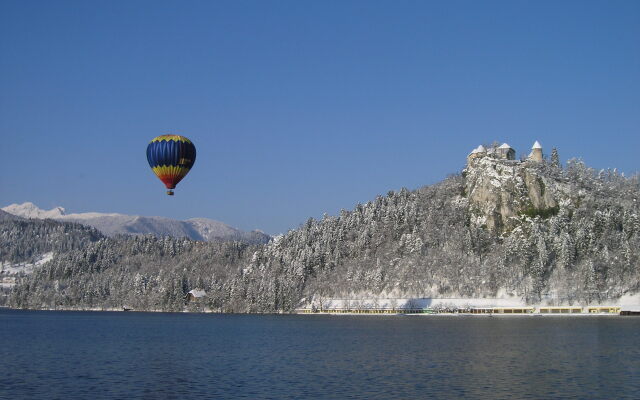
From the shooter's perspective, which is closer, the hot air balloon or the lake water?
the lake water

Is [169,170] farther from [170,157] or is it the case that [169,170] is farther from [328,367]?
[328,367]

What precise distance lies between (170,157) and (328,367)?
54.1m

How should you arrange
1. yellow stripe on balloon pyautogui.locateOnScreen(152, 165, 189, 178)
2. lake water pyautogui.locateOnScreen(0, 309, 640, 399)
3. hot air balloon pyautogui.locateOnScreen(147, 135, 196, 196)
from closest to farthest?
lake water pyautogui.locateOnScreen(0, 309, 640, 399) → hot air balloon pyautogui.locateOnScreen(147, 135, 196, 196) → yellow stripe on balloon pyautogui.locateOnScreen(152, 165, 189, 178)

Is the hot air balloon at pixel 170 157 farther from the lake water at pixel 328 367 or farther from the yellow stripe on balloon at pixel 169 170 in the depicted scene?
the lake water at pixel 328 367

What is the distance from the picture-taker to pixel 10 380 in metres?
58.7

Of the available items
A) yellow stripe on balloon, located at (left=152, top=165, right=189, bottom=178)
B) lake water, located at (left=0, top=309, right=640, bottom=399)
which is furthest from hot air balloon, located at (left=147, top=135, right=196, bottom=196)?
lake water, located at (left=0, top=309, right=640, bottom=399)

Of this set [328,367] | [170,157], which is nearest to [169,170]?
[170,157]

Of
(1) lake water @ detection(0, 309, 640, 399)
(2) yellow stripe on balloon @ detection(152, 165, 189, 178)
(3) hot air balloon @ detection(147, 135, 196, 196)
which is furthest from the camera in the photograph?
(2) yellow stripe on balloon @ detection(152, 165, 189, 178)

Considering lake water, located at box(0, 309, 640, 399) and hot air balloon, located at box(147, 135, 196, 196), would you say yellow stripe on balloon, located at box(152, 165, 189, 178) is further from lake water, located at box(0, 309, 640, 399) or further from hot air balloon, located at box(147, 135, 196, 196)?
lake water, located at box(0, 309, 640, 399)

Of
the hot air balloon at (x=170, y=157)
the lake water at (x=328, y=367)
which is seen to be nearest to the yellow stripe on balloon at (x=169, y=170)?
the hot air balloon at (x=170, y=157)

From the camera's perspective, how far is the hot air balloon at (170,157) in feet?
359

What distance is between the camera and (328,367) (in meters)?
68.3

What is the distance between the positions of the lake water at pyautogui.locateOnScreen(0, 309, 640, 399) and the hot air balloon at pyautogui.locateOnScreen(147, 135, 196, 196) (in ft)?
88.0

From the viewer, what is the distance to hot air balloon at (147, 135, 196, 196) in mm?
109562
